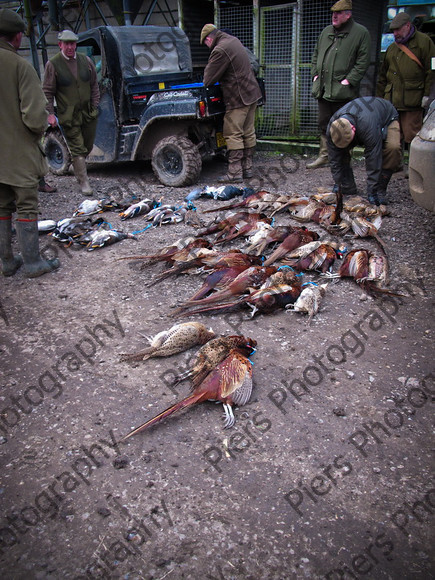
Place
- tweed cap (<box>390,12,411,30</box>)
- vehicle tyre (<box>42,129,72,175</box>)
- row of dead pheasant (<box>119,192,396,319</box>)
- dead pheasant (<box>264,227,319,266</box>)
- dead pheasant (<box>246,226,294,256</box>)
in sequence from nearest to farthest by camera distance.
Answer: row of dead pheasant (<box>119,192,396,319</box>) < dead pheasant (<box>264,227,319,266</box>) < dead pheasant (<box>246,226,294,256</box>) < tweed cap (<box>390,12,411,30</box>) < vehicle tyre (<box>42,129,72,175</box>)

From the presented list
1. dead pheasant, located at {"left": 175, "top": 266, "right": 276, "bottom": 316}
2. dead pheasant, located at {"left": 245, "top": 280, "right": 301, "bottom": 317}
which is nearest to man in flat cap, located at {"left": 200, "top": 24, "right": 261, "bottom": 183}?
dead pheasant, located at {"left": 175, "top": 266, "right": 276, "bottom": 316}

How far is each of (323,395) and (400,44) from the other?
594 centimetres

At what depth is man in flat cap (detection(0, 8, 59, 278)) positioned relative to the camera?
4.07 meters

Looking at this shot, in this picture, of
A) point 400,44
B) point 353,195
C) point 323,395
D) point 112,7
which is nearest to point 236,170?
point 353,195

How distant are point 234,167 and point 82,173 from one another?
7.74 feet

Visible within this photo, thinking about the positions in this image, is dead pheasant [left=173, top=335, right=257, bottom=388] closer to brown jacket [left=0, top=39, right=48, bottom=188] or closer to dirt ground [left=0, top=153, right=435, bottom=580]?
dirt ground [left=0, top=153, right=435, bottom=580]

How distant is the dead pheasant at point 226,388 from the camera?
8.71 ft

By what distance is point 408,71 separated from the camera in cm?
667

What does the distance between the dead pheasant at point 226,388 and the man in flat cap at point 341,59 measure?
18.5 feet

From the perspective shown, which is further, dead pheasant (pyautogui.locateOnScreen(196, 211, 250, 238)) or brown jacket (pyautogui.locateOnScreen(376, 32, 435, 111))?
brown jacket (pyautogui.locateOnScreen(376, 32, 435, 111))

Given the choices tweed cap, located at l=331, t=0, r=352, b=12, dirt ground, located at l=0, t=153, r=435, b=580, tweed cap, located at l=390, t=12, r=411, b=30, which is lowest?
dirt ground, located at l=0, t=153, r=435, b=580

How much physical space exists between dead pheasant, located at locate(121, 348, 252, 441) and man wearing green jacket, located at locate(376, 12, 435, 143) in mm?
5585

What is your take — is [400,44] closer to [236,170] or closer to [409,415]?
[236,170]

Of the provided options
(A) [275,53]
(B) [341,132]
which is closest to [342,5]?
(B) [341,132]
